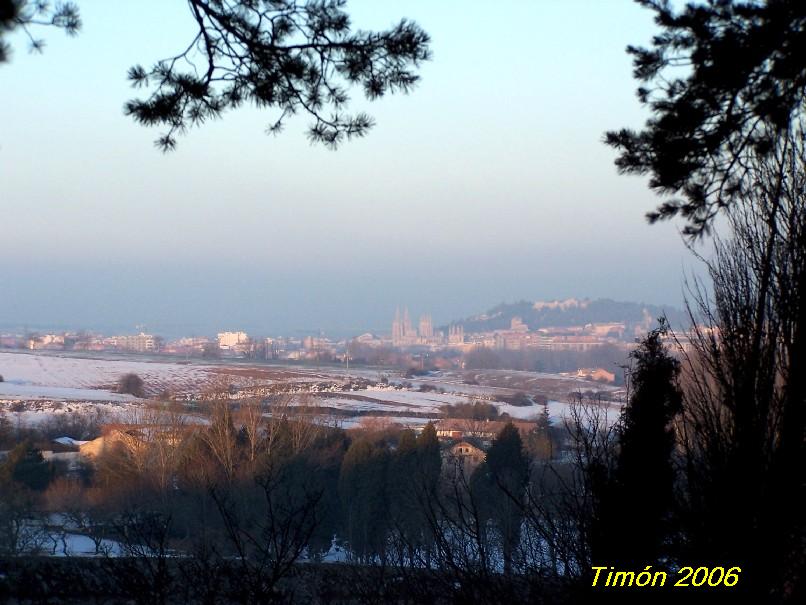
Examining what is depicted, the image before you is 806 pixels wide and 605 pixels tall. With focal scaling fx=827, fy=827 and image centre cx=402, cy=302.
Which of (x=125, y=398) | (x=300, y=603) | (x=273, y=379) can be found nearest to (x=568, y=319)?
(x=273, y=379)

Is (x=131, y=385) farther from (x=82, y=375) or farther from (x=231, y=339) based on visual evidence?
(x=231, y=339)

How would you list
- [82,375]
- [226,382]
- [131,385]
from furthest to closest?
[82,375]
[131,385]
[226,382]

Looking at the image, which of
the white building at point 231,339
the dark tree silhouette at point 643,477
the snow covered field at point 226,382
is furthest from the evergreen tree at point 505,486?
the white building at point 231,339

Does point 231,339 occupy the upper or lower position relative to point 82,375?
upper

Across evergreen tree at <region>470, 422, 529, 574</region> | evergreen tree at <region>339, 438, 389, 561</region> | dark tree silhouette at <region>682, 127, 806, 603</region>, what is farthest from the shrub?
dark tree silhouette at <region>682, 127, 806, 603</region>

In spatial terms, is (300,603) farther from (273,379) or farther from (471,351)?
(471,351)

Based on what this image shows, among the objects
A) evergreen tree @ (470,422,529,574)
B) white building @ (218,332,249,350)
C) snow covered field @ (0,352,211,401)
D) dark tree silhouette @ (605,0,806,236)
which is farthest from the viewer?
white building @ (218,332,249,350)

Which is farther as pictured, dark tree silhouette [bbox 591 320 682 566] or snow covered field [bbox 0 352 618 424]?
snow covered field [bbox 0 352 618 424]

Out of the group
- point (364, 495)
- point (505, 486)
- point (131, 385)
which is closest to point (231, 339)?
point (131, 385)

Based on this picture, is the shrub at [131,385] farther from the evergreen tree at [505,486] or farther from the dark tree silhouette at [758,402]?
the dark tree silhouette at [758,402]

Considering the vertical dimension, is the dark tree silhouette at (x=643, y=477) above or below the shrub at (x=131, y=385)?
above

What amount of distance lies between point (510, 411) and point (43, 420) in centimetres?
1024

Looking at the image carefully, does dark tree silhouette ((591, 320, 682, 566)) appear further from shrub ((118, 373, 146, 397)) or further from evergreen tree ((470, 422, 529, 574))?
shrub ((118, 373, 146, 397))

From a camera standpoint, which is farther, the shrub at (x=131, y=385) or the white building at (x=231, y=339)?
the white building at (x=231, y=339)
